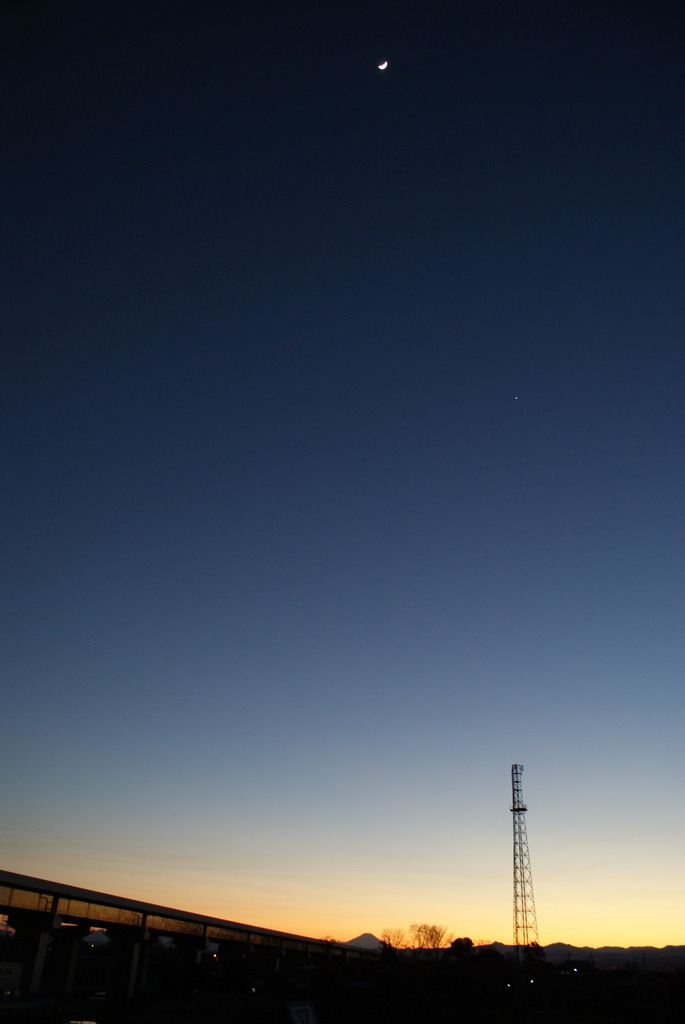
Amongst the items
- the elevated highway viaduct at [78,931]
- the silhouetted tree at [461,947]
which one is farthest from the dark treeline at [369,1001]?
the silhouetted tree at [461,947]

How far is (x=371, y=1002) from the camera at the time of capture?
138 feet

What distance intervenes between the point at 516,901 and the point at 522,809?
1024 cm

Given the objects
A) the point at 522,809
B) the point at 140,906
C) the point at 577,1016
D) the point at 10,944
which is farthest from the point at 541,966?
the point at 10,944

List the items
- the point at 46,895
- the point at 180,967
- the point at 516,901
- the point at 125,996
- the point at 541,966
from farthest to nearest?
the point at 541,966
the point at 516,901
the point at 180,967
the point at 125,996
the point at 46,895

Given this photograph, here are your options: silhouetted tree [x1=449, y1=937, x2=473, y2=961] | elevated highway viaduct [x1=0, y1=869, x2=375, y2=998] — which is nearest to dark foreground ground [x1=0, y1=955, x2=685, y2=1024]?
elevated highway viaduct [x1=0, y1=869, x2=375, y2=998]

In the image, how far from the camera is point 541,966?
283ft

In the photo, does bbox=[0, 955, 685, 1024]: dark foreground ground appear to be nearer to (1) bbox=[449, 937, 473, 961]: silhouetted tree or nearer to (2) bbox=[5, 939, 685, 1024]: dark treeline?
(2) bbox=[5, 939, 685, 1024]: dark treeline

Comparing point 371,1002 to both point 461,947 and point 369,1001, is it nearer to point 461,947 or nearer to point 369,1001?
point 369,1001

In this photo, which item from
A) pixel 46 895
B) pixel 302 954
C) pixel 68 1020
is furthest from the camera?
pixel 302 954

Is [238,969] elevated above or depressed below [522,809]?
below

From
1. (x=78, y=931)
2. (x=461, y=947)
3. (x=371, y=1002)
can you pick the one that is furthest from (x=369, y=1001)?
(x=461, y=947)

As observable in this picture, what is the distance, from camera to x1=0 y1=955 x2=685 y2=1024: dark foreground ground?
37125 millimetres

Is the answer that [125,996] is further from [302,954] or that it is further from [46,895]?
[302,954]

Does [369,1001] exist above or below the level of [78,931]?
below
